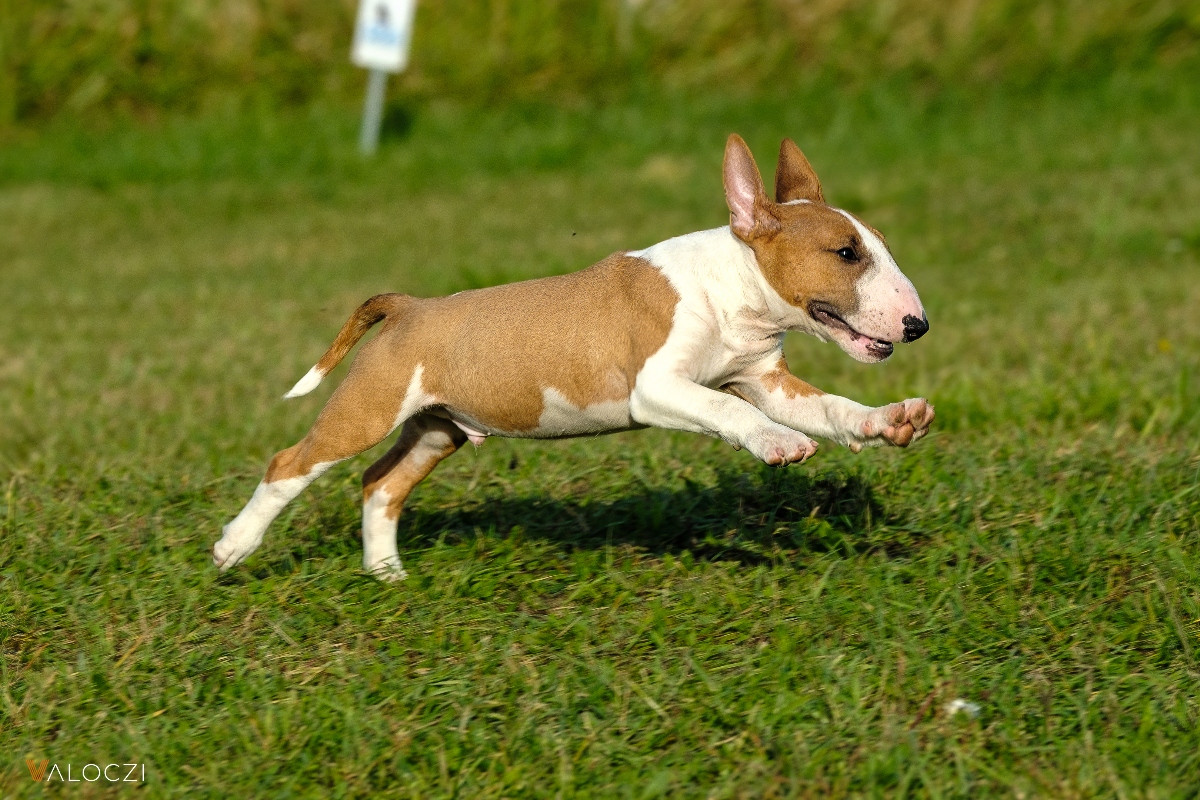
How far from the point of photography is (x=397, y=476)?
4867mm

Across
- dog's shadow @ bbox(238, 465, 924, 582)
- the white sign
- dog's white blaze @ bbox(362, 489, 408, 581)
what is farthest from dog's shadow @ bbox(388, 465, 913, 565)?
the white sign

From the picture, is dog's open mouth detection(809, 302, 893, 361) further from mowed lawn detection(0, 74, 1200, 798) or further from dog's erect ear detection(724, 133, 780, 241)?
mowed lawn detection(0, 74, 1200, 798)

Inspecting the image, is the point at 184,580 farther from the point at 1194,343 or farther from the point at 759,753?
the point at 1194,343

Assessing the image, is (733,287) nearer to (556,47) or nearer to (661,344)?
(661,344)

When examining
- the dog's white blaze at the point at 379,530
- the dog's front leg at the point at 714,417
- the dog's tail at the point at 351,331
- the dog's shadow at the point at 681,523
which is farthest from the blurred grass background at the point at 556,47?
the dog's front leg at the point at 714,417

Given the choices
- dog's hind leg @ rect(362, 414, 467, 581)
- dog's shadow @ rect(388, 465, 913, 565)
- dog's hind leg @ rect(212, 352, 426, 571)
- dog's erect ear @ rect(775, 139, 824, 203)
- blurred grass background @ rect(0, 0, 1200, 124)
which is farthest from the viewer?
blurred grass background @ rect(0, 0, 1200, 124)

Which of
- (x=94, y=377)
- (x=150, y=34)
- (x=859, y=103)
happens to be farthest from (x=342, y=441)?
(x=150, y=34)

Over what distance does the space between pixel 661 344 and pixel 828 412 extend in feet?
1.73

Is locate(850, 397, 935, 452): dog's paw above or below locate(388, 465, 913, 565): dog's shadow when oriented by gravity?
above

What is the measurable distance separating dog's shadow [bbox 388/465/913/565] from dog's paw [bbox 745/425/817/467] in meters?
0.82

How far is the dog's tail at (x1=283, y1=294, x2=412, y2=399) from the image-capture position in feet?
15.6

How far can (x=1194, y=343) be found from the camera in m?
7.52

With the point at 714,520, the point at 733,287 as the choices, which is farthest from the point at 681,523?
the point at 733,287

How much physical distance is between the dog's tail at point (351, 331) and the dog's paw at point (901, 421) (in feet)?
5.21
